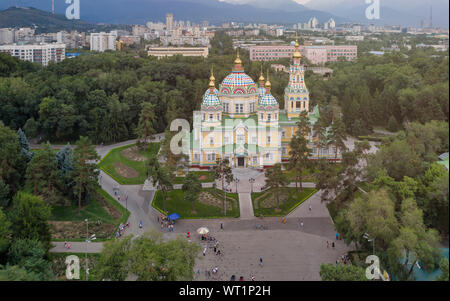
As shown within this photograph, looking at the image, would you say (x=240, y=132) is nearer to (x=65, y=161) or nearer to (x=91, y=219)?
(x=65, y=161)

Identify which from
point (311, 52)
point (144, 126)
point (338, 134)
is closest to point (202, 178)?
point (144, 126)

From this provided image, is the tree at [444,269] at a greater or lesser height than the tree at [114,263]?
greater

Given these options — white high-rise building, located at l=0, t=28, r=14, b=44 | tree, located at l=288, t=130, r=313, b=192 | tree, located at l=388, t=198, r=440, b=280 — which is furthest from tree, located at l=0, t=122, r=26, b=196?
white high-rise building, located at l=0, t=28, r=14, b=44

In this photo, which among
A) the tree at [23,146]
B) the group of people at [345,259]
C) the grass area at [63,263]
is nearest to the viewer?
the grass area at [63,263]

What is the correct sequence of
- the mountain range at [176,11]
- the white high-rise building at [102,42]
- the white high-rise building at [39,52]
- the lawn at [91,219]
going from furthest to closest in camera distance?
the white high-rise building at [102,42], the white high-rise building at [39,52], the mountain range at [176,11], the lawn at [91,219]

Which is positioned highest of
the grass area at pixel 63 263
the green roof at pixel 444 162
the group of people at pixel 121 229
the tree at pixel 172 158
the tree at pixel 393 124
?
the tree at pixel 393 124

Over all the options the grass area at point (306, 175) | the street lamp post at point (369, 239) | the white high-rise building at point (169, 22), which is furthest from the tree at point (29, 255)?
the white high-rise building at point (169, 22)

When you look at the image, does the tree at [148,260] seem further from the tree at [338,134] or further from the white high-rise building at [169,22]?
the white high-rise building at [169,22]
